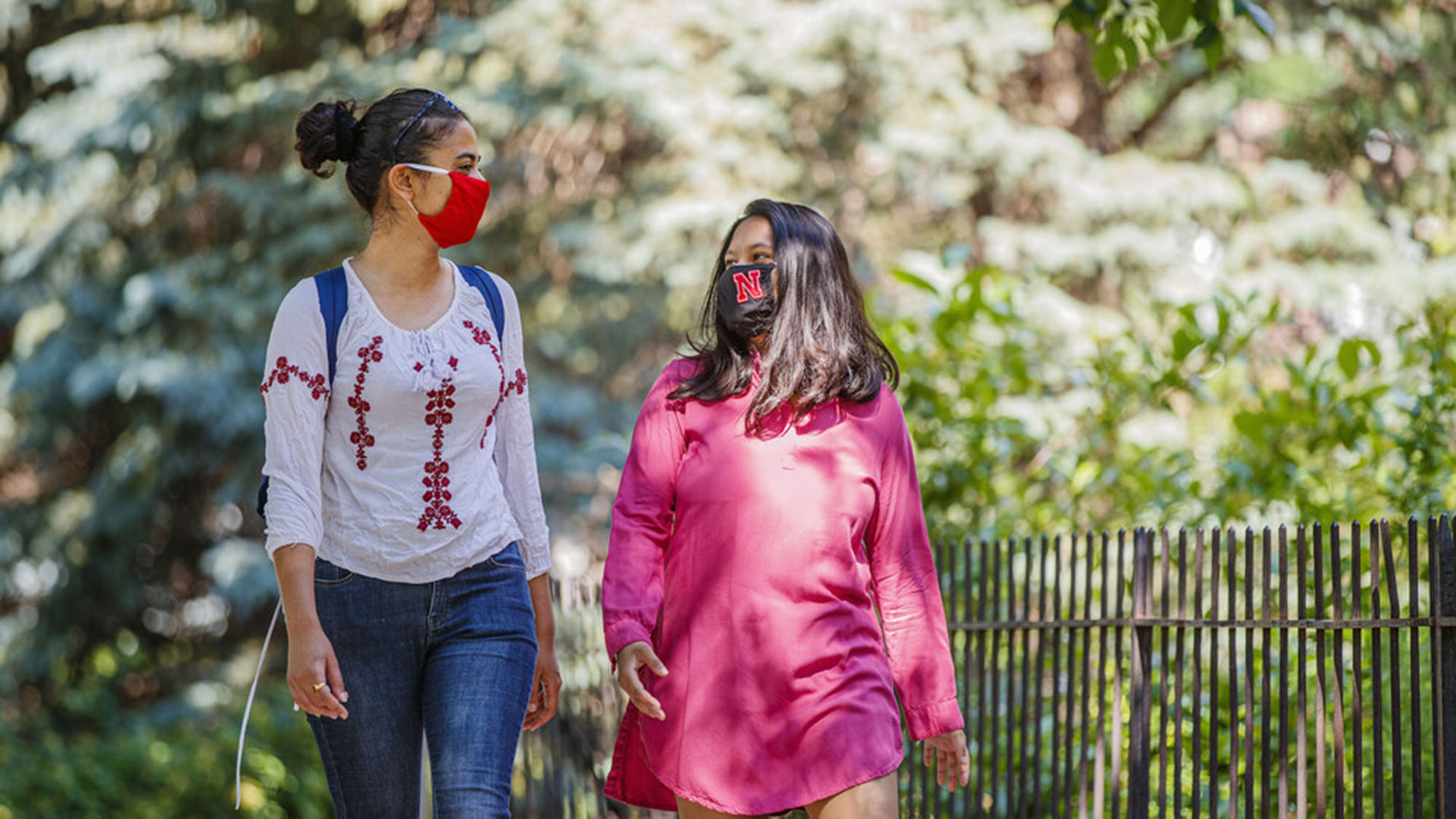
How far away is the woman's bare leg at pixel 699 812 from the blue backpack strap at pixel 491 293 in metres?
1.11

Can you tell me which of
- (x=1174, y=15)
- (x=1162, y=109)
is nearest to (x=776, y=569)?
(x=1174, y=15)

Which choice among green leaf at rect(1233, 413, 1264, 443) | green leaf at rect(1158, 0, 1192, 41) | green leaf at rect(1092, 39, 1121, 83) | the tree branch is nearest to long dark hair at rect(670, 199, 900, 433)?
green leaf at rect(1158, 0, 1192, 41)

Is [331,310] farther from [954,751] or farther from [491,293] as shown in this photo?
[954,751]

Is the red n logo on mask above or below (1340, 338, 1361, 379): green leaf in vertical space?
above

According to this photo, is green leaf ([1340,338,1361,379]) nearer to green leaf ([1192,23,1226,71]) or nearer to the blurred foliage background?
green leaf ([1192,23,1226,71])

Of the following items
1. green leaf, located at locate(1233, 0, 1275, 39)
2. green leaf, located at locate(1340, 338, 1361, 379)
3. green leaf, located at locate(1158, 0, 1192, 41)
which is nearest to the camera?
green leaf, located at locate(1233, 0, 1275, 39)

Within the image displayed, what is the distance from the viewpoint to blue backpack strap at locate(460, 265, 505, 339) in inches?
134

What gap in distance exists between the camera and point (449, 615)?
10.4 feet

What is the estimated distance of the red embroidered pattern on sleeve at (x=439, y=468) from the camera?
10.3 ft

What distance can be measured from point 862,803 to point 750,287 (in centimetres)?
115

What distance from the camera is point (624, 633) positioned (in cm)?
321

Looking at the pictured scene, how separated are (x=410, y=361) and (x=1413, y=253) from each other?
10497 mm

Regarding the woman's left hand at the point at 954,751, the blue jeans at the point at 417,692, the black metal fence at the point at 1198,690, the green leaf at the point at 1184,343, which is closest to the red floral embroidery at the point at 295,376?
the blue jeans at the point at 417,692

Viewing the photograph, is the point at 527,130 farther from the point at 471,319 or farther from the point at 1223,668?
the point at 471,319
